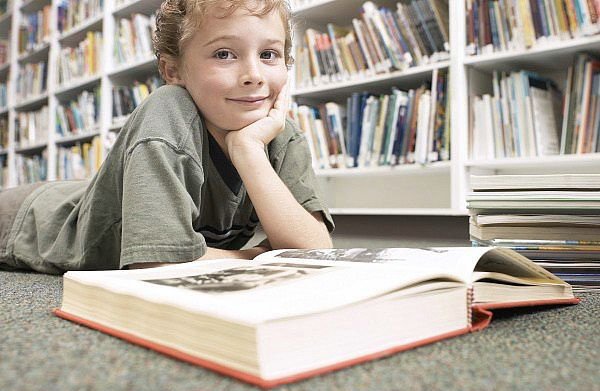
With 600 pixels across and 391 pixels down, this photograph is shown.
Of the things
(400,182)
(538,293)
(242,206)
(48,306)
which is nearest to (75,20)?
(400,182)

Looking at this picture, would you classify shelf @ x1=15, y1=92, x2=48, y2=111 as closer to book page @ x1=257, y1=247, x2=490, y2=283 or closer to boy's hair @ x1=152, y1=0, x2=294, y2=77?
boy's hair @ x1=152, y1=0, x2=294, y2=77

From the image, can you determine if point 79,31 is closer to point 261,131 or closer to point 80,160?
point 80,160

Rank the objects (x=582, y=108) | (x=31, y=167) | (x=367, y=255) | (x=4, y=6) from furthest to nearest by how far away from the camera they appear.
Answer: (x=4, y=6), (x=31, y=167), (x=582, y=108), (x=367, y=255)

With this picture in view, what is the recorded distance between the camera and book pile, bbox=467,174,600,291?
79 centimetres

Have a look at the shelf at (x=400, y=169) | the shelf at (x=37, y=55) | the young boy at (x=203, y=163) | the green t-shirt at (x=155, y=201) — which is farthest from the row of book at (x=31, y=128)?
the young boy at (x=203, y=163)

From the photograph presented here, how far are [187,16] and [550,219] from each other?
2.22ft

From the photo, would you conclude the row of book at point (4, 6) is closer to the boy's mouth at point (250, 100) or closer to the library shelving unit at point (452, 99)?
the library shelving unit at point (452, 99)

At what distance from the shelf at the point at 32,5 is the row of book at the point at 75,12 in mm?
386

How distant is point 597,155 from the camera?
1.53m

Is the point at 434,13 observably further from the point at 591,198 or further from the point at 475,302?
the point at 475,302

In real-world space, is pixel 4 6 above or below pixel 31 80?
above

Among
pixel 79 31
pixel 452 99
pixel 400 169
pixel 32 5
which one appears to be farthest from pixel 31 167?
pixel 452 99

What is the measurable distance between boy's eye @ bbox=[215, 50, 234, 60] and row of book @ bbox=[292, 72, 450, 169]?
1053 mm

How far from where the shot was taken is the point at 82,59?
3.30m
